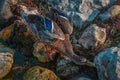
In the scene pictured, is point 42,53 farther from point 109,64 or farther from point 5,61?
point 109,64

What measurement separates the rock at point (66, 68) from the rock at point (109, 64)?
2.27ft

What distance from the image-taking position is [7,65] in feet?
30.8

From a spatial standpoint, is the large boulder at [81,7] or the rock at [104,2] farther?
the rock at [104,2]

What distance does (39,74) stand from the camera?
9.02m

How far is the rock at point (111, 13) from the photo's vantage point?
417 inches

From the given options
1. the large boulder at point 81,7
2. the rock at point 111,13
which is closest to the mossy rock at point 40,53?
the large boulder at point 81,7

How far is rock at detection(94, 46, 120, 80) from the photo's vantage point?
27.4ft

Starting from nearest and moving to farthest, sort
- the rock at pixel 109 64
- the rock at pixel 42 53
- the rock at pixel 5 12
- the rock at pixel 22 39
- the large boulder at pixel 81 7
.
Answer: the rock at pixel 109 64 < the rock at pixel 42 53 < the rock at pixel 22 39 < the large boulder at pixel 81 7 < the rock at pixel 5 12

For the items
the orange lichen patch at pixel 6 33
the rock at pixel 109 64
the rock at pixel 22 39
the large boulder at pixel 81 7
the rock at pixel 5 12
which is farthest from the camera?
the rock at pixel 5 12

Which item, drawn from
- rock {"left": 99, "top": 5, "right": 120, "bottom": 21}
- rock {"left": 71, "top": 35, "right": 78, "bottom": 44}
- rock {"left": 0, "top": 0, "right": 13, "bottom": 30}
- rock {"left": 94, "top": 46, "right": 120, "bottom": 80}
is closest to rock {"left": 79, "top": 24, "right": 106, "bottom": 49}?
rock {"left": 71, "top": 35, "right": 78, "bottom": 44}

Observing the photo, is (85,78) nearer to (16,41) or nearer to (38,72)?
(38,72)

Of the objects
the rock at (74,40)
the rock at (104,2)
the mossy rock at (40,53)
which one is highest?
the rock at (104,2)

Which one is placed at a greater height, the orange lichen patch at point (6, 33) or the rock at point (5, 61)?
the orange lichen patch at point (6, 33)

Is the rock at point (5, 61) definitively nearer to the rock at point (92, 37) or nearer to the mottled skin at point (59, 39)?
the mottled skin at point (59, 39)
